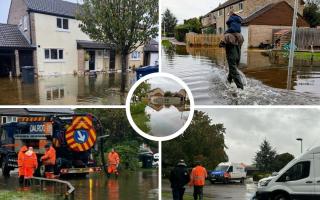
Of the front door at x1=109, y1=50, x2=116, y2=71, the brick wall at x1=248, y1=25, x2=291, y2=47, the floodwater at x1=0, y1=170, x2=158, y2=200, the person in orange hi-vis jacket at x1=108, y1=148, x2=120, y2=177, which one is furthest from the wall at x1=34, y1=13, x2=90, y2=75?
the brick wall at x1=248, y1=25, x2=291, y2=47

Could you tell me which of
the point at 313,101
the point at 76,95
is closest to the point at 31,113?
the point at 76,95

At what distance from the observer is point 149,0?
20.7 ft

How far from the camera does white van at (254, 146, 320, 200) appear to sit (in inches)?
244

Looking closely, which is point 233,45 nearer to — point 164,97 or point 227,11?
point 227,11

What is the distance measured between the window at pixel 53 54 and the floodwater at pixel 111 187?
1.56 meters

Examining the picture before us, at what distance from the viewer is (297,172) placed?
20.8ft

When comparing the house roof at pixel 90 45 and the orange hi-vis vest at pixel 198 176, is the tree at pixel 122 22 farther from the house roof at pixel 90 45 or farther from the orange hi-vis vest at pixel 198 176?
the orange hi-vis vest at pixel 198 176

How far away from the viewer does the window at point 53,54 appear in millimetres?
6547

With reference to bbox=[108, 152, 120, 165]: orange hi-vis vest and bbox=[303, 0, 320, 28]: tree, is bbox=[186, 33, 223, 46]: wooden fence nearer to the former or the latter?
bbox=[303, 0, 320, 28]: tree

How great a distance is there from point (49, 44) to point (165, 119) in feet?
5.52

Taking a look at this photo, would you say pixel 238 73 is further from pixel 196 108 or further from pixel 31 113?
pixel 31 113

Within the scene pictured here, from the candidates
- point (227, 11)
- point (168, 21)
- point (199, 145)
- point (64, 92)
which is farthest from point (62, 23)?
point (199, 145)

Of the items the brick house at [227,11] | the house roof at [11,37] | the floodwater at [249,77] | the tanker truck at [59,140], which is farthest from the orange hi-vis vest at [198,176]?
the house roof at [11,37]

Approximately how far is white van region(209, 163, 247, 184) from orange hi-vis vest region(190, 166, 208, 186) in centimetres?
10
